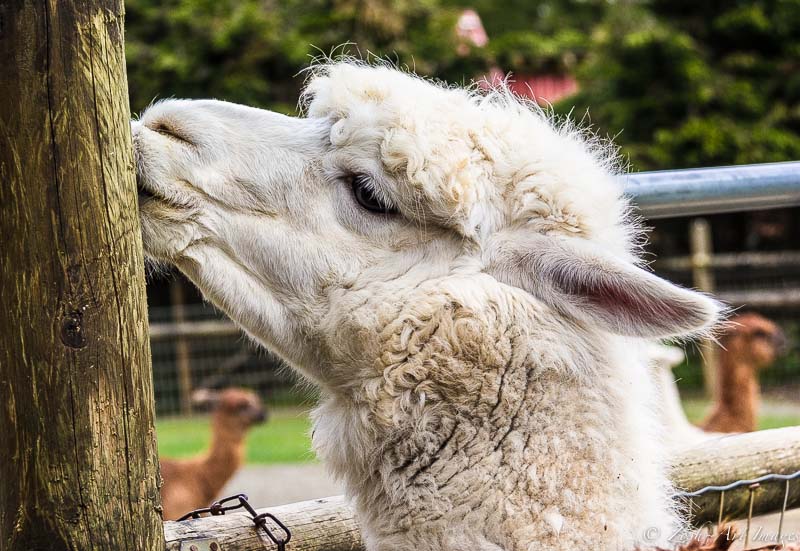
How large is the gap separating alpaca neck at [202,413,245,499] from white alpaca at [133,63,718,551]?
6.32 m

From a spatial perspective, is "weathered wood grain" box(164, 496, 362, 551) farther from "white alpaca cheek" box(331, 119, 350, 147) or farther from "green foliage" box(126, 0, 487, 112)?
"green foliage" box(126, 0, 487, 112)

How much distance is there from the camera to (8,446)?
5.62 feet

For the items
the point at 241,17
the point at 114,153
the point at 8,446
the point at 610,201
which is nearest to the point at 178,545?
the point at 8,446

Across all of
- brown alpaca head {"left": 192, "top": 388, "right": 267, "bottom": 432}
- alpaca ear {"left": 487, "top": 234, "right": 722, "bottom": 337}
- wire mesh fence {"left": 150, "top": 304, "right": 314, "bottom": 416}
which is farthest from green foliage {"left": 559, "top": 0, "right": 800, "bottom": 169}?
alpaca ear {"left": 487, "top": 234, "right": 722, "bottom": 337}

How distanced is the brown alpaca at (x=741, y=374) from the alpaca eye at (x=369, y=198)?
227 inches

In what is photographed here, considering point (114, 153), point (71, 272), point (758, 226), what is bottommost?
point (758, 226)

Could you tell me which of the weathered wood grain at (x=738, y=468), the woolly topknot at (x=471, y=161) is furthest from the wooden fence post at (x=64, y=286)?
the weathered wood grain at (x=738, y=468)

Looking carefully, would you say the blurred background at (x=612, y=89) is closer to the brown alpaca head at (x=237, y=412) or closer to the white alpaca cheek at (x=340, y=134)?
the brown alpaca head at (x=237, y=412)

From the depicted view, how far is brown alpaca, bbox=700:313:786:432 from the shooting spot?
8.22m

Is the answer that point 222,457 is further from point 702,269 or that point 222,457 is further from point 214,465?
point 702,269

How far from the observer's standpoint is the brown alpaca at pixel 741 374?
324 inches

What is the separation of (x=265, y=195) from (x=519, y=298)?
67 cm

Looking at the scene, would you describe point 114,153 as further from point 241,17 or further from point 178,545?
point 241,17

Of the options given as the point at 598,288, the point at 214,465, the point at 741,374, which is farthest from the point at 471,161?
the point at 741,374
